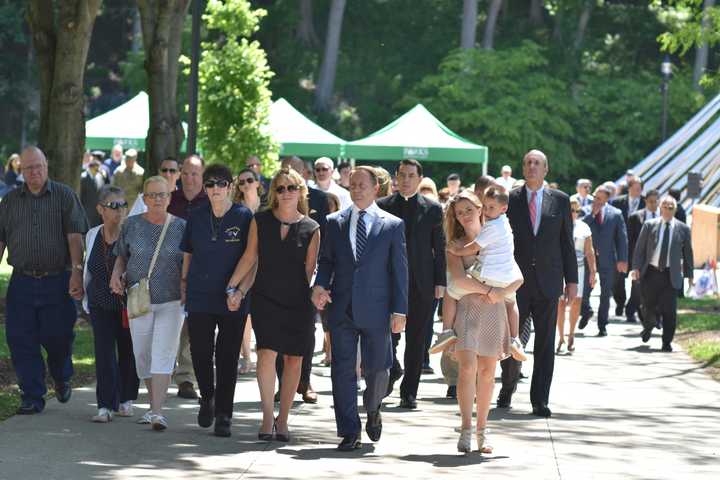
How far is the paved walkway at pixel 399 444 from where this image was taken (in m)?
9.70

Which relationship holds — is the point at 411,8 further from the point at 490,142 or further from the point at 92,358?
the point at 92,358

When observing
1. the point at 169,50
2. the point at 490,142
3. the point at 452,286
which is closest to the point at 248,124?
the point at 169,50

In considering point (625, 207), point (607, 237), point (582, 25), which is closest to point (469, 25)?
point (582, 25)

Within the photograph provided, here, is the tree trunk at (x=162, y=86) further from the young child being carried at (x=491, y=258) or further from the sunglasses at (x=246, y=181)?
the young child being carried at (x=491, y=258)

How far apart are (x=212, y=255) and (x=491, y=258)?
6.18 ft

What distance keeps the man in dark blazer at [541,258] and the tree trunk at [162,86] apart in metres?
7.39

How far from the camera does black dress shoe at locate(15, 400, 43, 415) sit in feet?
38.2

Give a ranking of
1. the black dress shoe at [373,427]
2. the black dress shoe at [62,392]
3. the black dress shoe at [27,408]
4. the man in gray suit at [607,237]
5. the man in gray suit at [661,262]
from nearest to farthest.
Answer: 1. the black dress shoe at [373,427]
2. the black dress shoe at [27,408]
3. the black dress shoe at [62,392]
4. the man in gray suit at [661,262]
5. the man in gray suit at [607,237]

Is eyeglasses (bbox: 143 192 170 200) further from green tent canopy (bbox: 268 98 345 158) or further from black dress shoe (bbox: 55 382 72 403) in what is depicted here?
green tent canopy (bbox: 268 98 345 158)

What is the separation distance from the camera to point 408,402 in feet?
42.2

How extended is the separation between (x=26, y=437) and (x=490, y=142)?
135 feet

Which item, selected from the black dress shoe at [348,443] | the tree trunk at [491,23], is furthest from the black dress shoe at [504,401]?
the tree trunk at [491,23]

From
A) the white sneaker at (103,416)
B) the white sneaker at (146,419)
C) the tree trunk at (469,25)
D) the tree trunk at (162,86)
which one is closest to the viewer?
the white sneaker at (146,419)

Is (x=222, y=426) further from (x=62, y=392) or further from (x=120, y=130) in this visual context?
(x=120, y=130)
